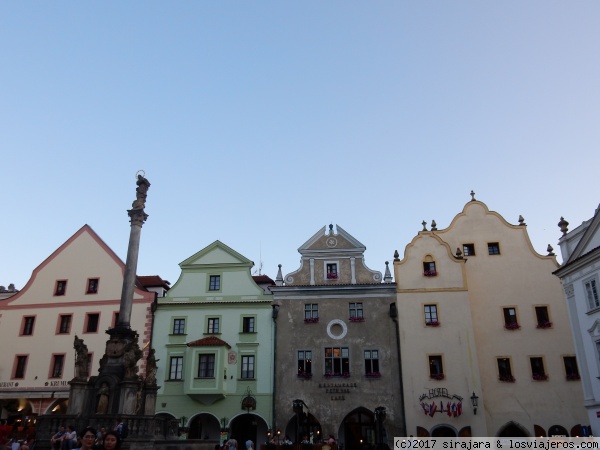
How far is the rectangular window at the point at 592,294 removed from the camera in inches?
979

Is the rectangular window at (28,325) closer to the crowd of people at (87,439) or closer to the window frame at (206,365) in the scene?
the window frame at (206,365)

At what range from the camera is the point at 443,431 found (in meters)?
31.6

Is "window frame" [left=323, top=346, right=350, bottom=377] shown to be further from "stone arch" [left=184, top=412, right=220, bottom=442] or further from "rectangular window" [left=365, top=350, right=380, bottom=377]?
"stone arch" [left=184, top=412, right=220, bottom=442]

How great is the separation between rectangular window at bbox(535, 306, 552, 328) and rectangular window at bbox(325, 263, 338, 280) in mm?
12862

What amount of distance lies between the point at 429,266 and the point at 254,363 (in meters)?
13.1

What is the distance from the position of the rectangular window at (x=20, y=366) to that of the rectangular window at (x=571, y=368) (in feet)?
113

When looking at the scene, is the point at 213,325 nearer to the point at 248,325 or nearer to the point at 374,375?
the point at 248,325

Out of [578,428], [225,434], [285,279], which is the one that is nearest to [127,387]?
[225,434]

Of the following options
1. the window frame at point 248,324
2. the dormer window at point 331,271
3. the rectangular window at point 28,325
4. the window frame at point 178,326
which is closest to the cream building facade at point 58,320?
the rectangular window at point 28,325

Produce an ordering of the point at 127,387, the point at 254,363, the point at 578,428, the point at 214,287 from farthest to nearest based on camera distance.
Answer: the point at 214,287 → the point at 254,363 → the point at 578,428 → the point at 127,387

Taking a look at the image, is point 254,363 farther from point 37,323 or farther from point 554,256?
point 554,256

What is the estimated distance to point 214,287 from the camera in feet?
120

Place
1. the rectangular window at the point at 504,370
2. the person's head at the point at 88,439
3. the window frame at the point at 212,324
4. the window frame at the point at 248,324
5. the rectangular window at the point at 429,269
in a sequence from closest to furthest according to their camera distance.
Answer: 1. the person's head at the point at 88,439
2. the rectangular window at the point at 504,370
3. the rectangular window at the point at 429,269
4. the window frame at the point at 248,324
5. the window frame at the point at 212,324

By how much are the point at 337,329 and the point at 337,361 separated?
2049 mm
